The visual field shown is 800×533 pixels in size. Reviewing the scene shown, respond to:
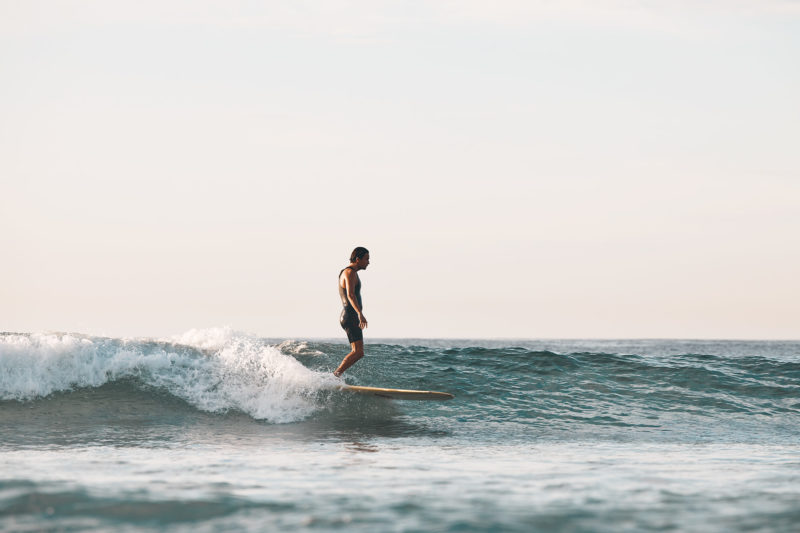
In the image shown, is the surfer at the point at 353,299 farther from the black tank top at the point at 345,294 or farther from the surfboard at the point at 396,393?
the surfboard at the point at 396,393

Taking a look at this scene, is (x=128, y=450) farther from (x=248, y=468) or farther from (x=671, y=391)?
(x=671, y=391)

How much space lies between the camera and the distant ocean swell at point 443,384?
12875 millimetres

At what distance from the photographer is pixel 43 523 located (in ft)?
18.6

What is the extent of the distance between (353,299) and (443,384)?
12.8ft

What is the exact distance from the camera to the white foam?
12867mm

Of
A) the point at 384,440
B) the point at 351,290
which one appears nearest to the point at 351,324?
the point at 351,290

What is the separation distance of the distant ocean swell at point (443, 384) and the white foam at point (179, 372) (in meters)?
0.02

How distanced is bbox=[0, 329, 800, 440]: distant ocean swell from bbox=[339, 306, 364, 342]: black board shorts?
1137 mm

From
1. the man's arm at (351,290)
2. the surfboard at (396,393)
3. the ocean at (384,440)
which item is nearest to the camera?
the ocean at (384,440)

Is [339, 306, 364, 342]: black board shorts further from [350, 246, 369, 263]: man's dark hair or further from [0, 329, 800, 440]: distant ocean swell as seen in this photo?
[0, 329, 800, 440]: distant ocean swell

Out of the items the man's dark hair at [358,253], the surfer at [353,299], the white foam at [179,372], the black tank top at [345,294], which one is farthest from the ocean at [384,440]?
the man's dark hair at [358,253]

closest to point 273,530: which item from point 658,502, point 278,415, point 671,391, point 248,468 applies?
point 248,468

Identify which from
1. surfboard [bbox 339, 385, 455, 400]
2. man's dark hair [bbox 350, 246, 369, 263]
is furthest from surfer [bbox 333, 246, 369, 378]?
surfboard [bbox 339, 385, 455, 400]

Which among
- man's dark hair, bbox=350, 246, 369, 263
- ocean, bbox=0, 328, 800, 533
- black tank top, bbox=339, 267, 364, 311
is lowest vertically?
ocean, bbox=0, 328, 800, 533
